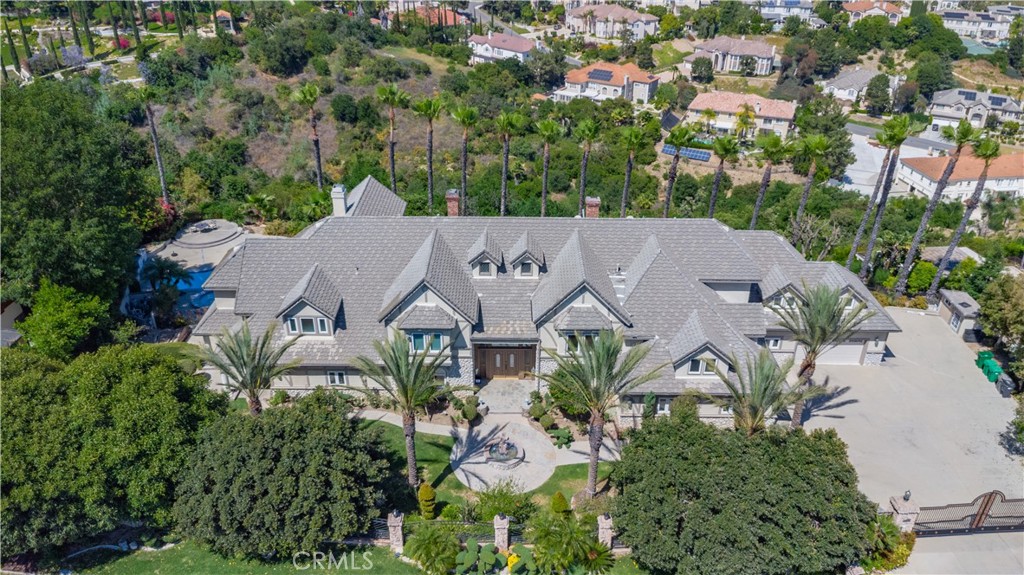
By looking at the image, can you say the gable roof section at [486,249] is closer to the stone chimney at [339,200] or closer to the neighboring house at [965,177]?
the stone chimney at [339,200]

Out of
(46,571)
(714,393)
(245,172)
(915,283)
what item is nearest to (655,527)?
(714,393)

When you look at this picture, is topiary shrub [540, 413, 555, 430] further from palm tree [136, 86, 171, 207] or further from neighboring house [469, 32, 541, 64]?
neighboring house [469, 32, 541, 64]

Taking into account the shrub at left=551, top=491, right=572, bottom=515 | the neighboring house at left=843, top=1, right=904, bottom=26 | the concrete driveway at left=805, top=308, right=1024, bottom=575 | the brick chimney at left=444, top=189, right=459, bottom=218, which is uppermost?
the neighboring house at left=843, top=1, right=904, bottom=26

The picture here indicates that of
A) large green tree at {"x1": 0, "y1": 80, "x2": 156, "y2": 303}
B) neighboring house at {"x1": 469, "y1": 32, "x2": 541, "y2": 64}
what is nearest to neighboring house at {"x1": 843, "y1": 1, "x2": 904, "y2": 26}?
neighboring house at {"x1": 469, "y1": 32, "x2": 541, "y2": 64}

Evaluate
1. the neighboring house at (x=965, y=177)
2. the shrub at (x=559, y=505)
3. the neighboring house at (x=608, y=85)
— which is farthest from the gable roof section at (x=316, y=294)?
the neighboring house at (x=608, y=85)

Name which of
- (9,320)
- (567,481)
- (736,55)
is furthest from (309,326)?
(736,55)
